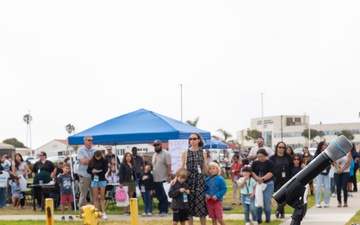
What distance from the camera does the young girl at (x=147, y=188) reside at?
14977 mm

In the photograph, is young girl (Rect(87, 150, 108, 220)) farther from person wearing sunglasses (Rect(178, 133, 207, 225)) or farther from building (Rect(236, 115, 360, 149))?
building (Rect(236, 115, 360, 149))

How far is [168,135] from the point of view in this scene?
16016 millimetres

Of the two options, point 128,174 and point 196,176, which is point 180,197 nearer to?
point 196,176

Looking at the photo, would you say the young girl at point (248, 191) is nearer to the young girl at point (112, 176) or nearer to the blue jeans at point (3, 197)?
the young girl at point (112, 176)

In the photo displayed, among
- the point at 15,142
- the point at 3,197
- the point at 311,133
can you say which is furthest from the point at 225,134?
the point at 3,197

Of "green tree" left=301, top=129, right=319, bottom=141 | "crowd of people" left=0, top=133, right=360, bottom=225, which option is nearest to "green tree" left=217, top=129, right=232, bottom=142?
"green tree" left=301, top=129, right=319, bottom=141

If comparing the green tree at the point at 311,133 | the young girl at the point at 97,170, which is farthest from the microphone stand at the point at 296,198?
the green tree at the point at 311,133

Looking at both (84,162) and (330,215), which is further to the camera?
(84,162)

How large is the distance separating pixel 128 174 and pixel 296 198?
12365mm

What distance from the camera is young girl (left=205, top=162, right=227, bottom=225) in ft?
35.3

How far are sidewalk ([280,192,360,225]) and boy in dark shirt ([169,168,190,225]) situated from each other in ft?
8.61

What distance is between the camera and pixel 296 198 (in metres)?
3.32

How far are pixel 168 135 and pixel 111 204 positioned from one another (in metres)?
3.30

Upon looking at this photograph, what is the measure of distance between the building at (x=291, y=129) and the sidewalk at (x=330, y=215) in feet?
349
